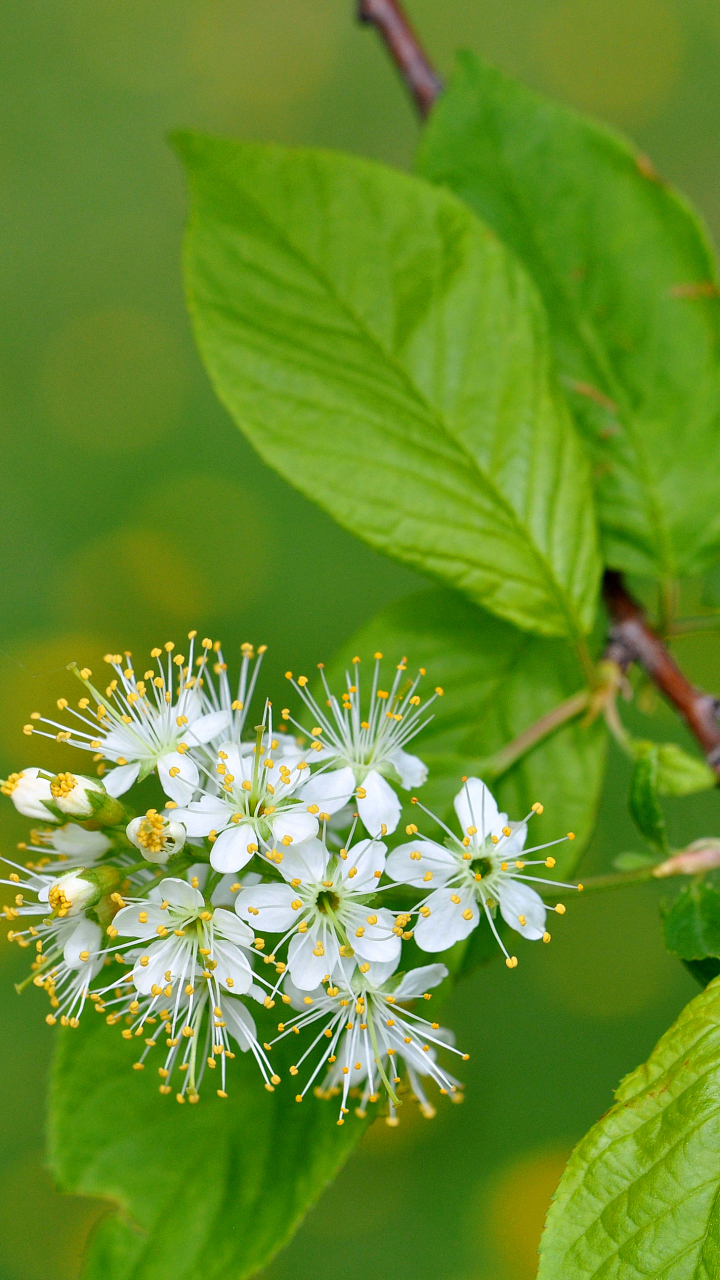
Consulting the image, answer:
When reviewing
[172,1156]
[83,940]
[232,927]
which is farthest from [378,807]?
[172,1156]

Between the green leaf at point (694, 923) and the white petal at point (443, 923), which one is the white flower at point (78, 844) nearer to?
the white petal at point (443, 923)

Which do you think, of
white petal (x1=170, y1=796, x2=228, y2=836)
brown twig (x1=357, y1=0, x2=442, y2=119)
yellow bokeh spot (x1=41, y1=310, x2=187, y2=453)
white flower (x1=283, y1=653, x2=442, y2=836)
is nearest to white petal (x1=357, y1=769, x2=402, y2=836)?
white flower (x1=283, y1=653, x2=442, y2=836)

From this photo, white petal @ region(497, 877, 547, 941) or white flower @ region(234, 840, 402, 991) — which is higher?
white flower @ region(234, 840, 402, 991)

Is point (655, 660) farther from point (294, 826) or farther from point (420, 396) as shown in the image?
point (294, 826)

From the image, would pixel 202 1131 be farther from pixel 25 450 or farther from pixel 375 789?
pixel 25 450

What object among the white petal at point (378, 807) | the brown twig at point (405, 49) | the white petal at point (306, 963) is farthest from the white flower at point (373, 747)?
the brown twig at point (405, 49)

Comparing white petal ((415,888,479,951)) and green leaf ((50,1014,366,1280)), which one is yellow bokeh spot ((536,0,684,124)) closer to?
white petal ((415,888,479,951))
